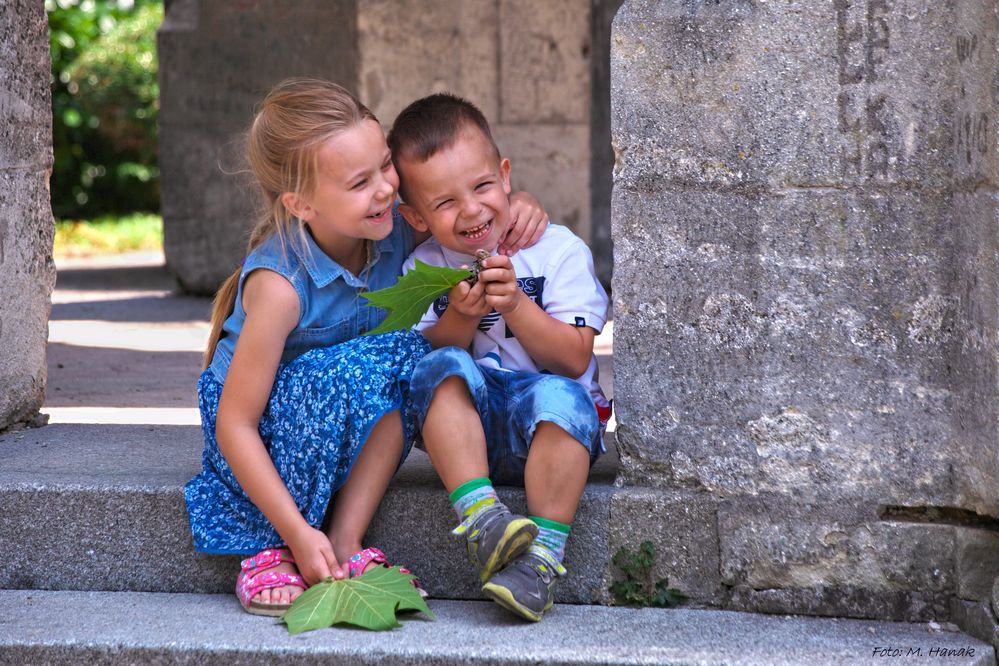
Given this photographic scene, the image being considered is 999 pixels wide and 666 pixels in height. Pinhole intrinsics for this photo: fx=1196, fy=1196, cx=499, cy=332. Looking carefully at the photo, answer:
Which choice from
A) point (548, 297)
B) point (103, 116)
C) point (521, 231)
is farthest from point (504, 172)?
point (103, 116)

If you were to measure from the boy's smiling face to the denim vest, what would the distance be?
201 millimetres

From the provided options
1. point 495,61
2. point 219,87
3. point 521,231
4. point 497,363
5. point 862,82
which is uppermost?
point 495,61

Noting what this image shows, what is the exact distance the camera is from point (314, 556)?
2361mm

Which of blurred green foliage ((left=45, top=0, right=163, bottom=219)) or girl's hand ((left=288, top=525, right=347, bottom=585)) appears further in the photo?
blurred green foliage ((left=45, top=0, right=163, bottom=219))

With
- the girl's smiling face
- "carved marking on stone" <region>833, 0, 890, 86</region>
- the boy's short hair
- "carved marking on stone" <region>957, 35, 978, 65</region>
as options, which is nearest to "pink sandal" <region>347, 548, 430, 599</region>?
the girl's smiling face

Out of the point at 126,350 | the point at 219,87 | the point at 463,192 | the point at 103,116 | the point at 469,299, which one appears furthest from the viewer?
the point at 103,116

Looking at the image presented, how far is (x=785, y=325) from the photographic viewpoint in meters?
2.36

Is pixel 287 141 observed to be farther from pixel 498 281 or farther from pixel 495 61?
pixel 495 61

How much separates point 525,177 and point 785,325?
15.0 ft

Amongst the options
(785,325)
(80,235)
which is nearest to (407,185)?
(785,325)

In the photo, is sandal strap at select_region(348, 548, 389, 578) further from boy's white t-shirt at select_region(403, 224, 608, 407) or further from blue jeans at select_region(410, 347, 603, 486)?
boy's white t-shirt at select_region(403, 224, 608, 407)

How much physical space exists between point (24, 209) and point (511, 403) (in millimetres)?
1446

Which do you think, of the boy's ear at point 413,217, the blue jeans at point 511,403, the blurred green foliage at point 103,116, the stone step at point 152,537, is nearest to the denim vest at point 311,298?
the boy's ear at point 413,217

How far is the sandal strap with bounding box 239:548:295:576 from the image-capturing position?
7.98 ft
